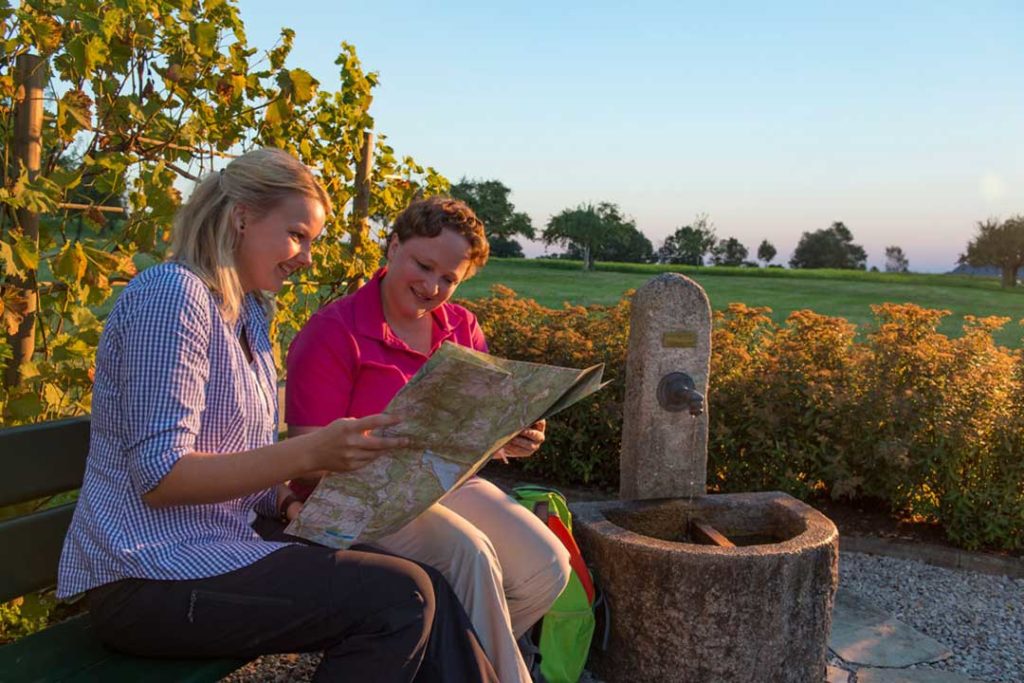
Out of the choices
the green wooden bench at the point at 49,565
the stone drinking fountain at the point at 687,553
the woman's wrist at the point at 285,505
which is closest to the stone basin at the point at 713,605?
the stone drinking fountain at the point at 687,553

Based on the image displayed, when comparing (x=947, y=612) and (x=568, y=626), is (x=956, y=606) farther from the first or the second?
(x=568, y=626)

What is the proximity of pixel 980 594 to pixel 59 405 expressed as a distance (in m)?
4.35

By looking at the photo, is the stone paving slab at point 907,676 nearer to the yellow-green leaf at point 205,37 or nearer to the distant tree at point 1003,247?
the yellow-green leaf at point 205,37

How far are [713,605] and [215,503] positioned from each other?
167 centimetres

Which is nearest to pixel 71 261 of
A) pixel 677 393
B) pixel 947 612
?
pixel 677 393

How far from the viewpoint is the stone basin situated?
2.97m

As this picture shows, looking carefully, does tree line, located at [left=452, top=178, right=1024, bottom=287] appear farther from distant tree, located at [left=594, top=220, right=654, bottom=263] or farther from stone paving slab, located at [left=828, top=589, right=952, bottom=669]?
stone paving slab, located at [left=828, top=589, right=952, bottom=669]

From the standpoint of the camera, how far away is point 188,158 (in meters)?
3.90

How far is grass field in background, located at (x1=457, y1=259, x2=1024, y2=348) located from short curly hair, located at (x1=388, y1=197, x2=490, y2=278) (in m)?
21.7

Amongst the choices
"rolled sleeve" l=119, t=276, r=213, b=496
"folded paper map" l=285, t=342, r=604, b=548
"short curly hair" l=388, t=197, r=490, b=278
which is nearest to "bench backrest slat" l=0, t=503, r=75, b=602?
"rolled sleeve" l=119, t=276, r=213, b=496

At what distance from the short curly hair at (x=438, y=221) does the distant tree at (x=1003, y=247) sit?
46578 millimetres

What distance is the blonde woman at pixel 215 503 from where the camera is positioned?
6.34ft

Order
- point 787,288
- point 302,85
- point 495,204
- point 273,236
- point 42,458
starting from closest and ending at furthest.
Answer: point 273,236 < point 42,458 < point 302,85 < point 495,204 < point 787,288

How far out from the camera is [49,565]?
2.52 m
